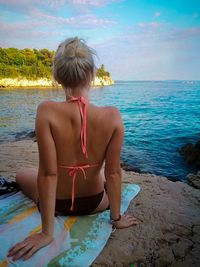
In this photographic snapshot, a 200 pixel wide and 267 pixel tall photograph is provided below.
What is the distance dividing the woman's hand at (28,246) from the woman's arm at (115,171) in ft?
1.92

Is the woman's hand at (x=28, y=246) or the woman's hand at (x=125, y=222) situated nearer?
the woman's hand at (x=28, y=246)

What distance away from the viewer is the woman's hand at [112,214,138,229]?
2.36m

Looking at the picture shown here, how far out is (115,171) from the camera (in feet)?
7.14

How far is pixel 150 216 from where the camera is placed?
2666mm

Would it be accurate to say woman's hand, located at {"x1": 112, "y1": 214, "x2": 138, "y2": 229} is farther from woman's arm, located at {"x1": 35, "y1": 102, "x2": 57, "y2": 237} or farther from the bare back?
woman's arm, located at {"x1": 35, "y1": 102, "x2": 57, "y2": 237}

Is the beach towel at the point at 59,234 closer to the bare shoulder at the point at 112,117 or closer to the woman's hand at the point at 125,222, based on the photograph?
the woman's hand at the point at 125,222

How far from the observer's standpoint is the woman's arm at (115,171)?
6.70 ft

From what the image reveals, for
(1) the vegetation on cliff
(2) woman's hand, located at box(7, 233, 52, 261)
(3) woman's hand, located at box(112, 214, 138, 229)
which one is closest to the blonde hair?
(2) woman's hand, located at box(7, 233, 52, 261)

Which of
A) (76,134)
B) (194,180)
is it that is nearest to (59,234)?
(76,134)

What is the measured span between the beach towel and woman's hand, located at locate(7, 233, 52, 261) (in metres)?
0.03

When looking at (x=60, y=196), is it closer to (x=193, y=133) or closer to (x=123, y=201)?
(x=123, y=201)

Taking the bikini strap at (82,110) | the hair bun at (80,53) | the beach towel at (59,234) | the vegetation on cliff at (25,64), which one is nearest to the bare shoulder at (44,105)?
the bikini strap at (82,110)

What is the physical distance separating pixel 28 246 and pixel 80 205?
0.58 m

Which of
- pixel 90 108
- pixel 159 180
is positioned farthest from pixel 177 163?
pixel 90 108
